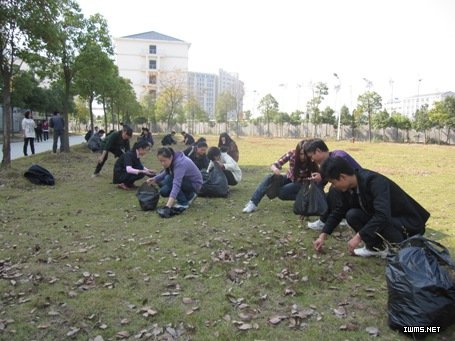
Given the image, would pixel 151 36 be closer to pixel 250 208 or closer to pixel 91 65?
pixel 91 65

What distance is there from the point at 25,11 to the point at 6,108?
8.18ft

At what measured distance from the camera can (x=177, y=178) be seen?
6887 millimetres

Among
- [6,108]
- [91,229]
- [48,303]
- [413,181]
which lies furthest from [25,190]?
[413,181]

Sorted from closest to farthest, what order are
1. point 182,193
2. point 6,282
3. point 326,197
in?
point 6,282
point 326,197
point 182,193

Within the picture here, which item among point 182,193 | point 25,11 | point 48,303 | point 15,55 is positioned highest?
point 25,11

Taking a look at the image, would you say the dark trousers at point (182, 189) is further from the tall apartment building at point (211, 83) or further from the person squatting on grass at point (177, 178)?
the tall apartment building at point (211, 83)

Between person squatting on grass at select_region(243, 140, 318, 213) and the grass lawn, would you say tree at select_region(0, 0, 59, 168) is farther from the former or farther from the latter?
person squatting on grass at select_region(243, 140, 318, 213)

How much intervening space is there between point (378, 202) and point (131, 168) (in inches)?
248

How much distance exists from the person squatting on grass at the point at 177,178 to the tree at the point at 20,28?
5.85 meters

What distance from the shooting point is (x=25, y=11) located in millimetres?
10586

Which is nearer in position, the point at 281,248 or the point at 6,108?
the point at 281,248

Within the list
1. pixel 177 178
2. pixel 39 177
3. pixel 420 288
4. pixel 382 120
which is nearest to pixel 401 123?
pixel 382 120

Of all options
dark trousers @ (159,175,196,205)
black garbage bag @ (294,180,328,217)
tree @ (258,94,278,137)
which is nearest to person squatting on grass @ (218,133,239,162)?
dark trousers @ (159,175,196,205)

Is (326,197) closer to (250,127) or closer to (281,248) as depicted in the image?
(281,248)
